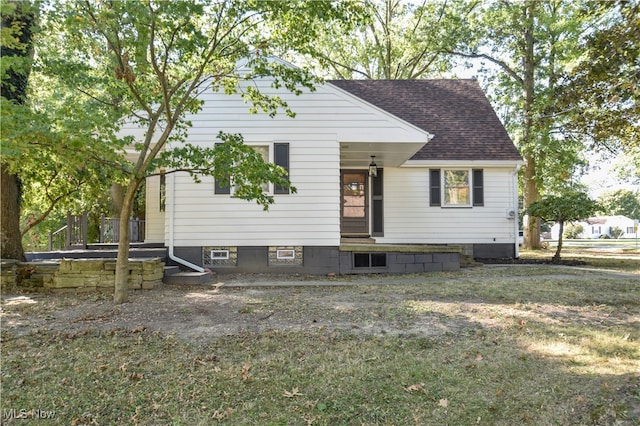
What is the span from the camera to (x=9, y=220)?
838cm

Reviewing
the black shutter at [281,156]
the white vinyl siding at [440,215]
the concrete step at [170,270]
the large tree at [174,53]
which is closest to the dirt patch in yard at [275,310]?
the concrete step at [170,270]

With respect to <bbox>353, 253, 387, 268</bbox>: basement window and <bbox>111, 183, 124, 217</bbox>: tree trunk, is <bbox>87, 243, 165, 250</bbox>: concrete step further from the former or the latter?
<bbox>111, 183, 124, 217</bbox>: tree trunk

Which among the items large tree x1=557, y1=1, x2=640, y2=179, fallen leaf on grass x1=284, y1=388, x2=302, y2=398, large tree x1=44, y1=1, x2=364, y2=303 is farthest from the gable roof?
fallen leaf on grass x1=284, y1=388, x2=302, y2=398

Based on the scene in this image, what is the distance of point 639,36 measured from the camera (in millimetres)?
5207

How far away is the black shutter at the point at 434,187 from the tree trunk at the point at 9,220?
35.7 feet

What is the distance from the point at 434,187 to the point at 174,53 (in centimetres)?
908

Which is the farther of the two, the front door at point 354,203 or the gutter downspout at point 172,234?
the front door at point 354,203

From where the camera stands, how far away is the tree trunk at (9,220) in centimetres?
828

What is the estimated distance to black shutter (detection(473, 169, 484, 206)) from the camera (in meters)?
13.1

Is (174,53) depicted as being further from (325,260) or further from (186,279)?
(325,260)

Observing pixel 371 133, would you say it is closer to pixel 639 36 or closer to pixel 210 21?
pixel 210 21

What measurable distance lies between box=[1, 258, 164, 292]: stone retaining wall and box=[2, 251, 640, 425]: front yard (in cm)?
81

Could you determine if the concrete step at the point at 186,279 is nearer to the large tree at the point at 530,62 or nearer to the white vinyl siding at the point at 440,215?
the white vinyl siding at the point at 440,215

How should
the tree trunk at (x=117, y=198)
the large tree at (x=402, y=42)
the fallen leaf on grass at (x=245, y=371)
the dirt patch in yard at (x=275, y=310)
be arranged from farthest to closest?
the large tree at (x=402, y=42) → the tree trunk at (x=117, y=198) → the dirt patch in yard at (x=275, y=310) → the fallen leaf on grass at (x=245, y=371)
